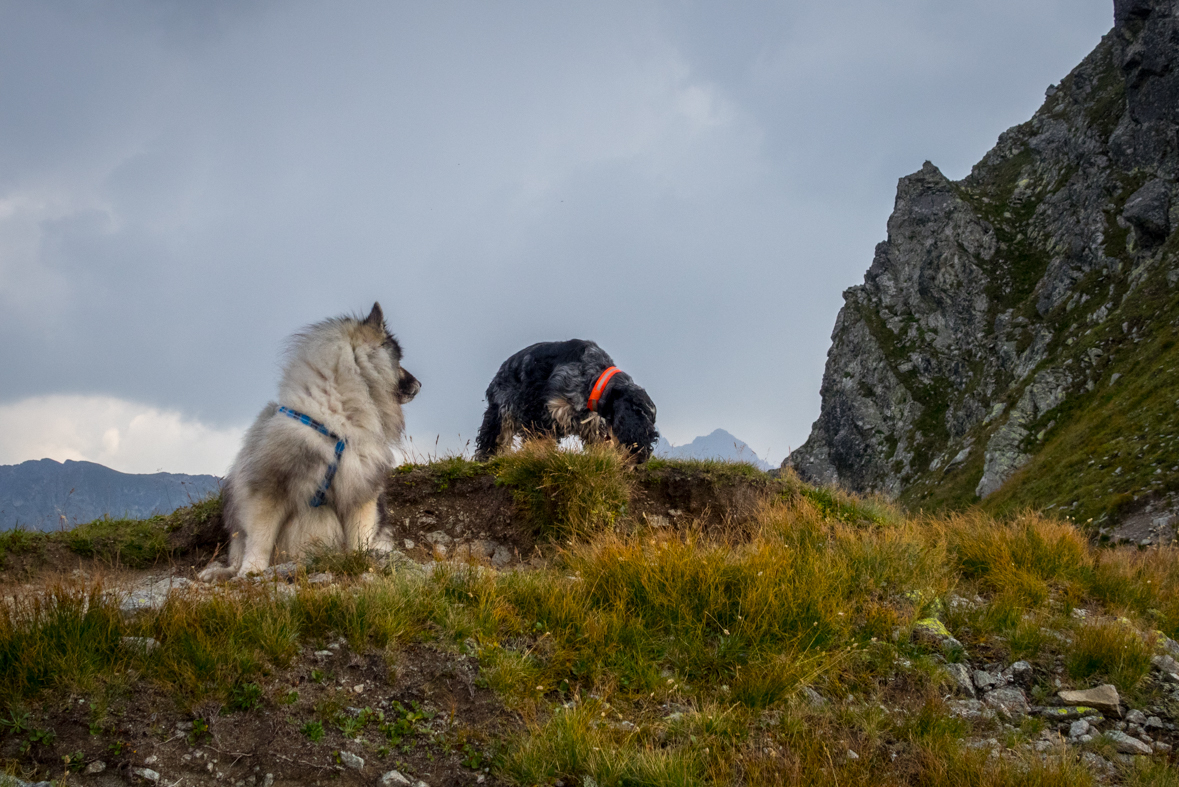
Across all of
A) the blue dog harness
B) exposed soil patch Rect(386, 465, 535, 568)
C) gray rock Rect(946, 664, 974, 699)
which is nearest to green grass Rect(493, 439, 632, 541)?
exposed soil patch Rect(386, 465, 535, 568)

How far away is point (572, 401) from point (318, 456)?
5.93 metres

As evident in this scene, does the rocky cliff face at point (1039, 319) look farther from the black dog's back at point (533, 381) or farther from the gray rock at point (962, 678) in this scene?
the gray rock at point (962, 678)

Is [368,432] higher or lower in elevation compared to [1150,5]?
lower

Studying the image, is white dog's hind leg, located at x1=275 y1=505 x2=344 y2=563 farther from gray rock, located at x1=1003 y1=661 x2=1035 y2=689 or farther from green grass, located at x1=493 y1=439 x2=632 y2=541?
gray rock, located at x1=1003 y1=661 x2=1035 y2=689

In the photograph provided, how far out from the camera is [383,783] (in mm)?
3420

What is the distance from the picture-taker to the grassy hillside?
136 inches

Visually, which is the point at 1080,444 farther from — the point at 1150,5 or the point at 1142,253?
the point at 1150,5

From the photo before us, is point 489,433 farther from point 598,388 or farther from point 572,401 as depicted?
point 598,388

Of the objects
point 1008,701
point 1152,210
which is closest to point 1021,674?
point 1008,701

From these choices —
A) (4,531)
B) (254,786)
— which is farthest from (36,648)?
(4,531)

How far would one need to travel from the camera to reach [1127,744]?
4164 millimetres

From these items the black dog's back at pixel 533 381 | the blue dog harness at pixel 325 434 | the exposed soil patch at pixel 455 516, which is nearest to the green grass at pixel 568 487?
the exposed soil patch at pixel 455 516

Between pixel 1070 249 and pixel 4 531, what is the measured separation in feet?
383

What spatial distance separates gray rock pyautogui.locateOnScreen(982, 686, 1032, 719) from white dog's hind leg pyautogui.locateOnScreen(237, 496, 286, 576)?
19.5 feet
